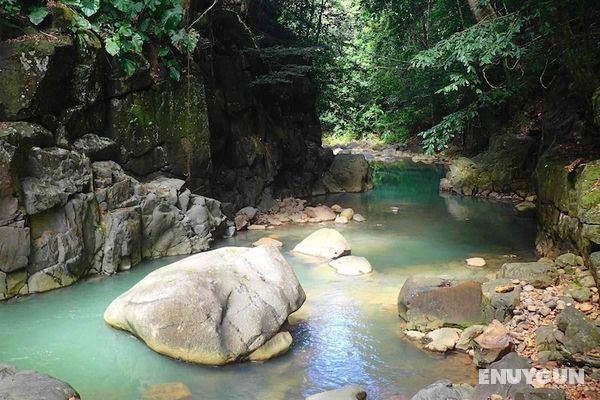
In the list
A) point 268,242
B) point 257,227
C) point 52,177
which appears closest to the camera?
point 52,177

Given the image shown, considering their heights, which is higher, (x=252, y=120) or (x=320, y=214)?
(x=252, y=120)

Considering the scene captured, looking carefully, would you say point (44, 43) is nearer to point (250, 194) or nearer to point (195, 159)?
point (195, 159)

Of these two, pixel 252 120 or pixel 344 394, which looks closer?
pixel 344 394

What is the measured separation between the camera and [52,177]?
9453 mm

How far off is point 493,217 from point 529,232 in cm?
231

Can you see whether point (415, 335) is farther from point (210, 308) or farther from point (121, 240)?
point (121, 240)

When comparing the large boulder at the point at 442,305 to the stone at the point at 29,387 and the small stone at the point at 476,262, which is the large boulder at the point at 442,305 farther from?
the stone at the point at 29,387

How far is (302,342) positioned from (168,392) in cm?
204

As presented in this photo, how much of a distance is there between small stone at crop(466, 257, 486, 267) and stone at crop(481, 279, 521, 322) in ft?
8.96

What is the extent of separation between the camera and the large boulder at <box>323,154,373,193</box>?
21328mm

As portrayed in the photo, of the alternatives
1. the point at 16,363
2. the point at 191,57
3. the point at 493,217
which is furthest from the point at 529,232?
the point at 16,363

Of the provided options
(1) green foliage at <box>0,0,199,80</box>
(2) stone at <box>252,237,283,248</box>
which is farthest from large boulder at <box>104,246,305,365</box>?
(1) green foliage at <box>0,0,199,80</box>

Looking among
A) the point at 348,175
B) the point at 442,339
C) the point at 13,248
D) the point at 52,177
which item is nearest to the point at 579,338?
the point at 442,339

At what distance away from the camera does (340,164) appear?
21.9 meters
